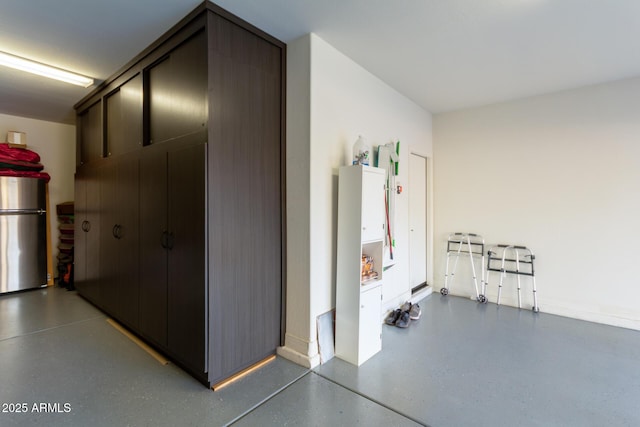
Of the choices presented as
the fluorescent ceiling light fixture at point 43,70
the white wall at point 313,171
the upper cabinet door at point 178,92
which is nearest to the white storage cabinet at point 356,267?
the white wall at point 313,171

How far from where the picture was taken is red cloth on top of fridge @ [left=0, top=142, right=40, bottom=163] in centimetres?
425

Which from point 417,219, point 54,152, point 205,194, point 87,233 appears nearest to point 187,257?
point 205,194

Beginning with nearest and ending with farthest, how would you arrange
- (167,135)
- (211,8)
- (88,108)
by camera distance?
1. (211,8)
2. (167,135)
3. (88,108)

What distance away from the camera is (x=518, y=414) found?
190cm

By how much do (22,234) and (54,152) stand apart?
1.53 m

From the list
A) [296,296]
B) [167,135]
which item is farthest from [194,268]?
[167,135]

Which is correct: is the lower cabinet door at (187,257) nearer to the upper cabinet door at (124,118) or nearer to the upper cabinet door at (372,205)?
the upper cabinet door at (124,118)

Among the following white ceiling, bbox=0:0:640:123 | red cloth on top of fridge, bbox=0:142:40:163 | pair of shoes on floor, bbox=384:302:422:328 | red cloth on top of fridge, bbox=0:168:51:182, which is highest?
white ceiling, bbox=0:0:640:123

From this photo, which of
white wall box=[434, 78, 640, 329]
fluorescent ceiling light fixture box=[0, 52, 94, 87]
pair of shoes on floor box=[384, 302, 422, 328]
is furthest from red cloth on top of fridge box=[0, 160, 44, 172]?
white wall box=[434, 78, 640, 329]

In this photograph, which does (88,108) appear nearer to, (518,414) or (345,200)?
(345,200)

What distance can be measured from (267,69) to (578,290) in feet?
14.4

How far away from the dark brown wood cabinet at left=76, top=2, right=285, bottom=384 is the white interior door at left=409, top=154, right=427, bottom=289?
2.34 metres

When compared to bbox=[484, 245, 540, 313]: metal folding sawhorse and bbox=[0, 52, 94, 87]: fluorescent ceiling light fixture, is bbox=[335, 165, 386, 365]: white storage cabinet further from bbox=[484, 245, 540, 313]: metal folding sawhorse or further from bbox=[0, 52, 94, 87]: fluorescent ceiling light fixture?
bbox=[0, 52, 94, 87]: fluorescent ceiling light fixture

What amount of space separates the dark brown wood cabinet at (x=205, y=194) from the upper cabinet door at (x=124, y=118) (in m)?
0.02
